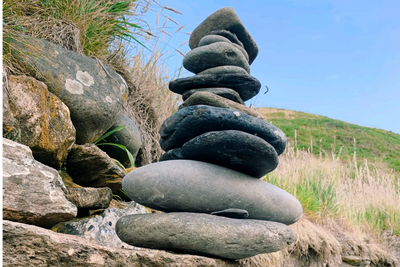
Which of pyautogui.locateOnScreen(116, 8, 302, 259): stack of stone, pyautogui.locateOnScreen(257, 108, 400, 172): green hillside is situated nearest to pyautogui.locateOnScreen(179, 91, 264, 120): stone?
pyautogui.locateOnScreen(116, 8, 302, 259): stack of stone

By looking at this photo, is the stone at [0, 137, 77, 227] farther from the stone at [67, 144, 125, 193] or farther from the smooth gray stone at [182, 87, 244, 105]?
the smooth gray stone at [182, 87, 244, 105]

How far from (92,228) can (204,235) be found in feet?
3.55

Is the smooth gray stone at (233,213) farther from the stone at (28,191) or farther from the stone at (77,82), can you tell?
the stone at (77,82)

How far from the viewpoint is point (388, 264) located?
5.12 m

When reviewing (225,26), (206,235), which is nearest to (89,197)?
(206,235)

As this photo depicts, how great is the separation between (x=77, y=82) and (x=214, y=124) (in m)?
1.55

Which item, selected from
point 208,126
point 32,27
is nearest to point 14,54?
point 32,27

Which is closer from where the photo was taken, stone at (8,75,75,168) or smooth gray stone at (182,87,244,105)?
stone at (8,75,75,168)

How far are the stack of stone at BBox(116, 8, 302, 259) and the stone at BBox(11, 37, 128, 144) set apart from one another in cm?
95

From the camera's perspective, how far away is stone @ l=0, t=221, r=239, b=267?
1.36m

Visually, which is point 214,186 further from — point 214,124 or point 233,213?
point 214,124

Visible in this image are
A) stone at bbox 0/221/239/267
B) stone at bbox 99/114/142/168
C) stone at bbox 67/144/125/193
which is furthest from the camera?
stone at bbox 99/114/142/168

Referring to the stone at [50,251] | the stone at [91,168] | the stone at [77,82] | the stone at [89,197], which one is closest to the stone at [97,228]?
the stone at [89,197]

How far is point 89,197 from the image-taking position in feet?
8.43
